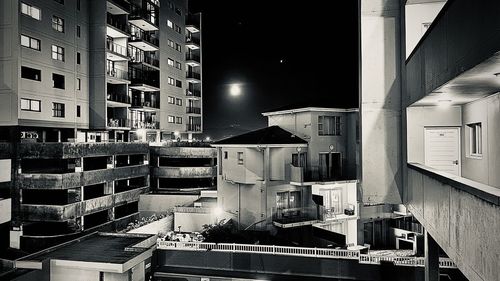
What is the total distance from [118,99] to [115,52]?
16.6 ft

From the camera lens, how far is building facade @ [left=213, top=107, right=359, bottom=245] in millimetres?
24750

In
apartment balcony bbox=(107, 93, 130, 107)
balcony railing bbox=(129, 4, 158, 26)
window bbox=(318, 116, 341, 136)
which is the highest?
balcony railing bbox=(129, 4, 158, 26)

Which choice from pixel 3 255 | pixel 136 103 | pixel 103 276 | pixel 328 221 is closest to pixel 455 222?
pixel 103 276

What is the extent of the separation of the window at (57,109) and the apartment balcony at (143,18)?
1497 centimetres

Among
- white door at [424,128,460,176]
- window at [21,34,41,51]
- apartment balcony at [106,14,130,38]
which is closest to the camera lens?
white door at [424,128,460,176]

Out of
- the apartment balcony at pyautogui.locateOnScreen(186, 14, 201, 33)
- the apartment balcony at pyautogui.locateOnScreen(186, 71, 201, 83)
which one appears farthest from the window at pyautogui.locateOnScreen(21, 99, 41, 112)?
the apartment balcony at pyautogui.locateOnScreen(186, 14, 201, 33)

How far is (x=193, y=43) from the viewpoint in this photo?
51.5 m

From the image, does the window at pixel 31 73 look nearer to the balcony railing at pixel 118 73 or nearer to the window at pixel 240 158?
the balcony railing at pixel 118 73

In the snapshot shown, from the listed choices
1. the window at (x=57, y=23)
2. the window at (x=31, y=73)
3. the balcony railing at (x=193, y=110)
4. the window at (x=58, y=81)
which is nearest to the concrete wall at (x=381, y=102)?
the window at (x=31, y=73)

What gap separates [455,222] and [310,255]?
15.1 m

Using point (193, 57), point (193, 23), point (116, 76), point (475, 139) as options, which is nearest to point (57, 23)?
point (116, 76)

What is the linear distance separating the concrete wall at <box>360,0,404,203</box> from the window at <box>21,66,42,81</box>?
1062 inches

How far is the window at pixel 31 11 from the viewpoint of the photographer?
87.3 ft

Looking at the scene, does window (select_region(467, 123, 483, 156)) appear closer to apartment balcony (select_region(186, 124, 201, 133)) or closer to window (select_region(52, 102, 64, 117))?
window (select_region(52, 102, 64, 117))
